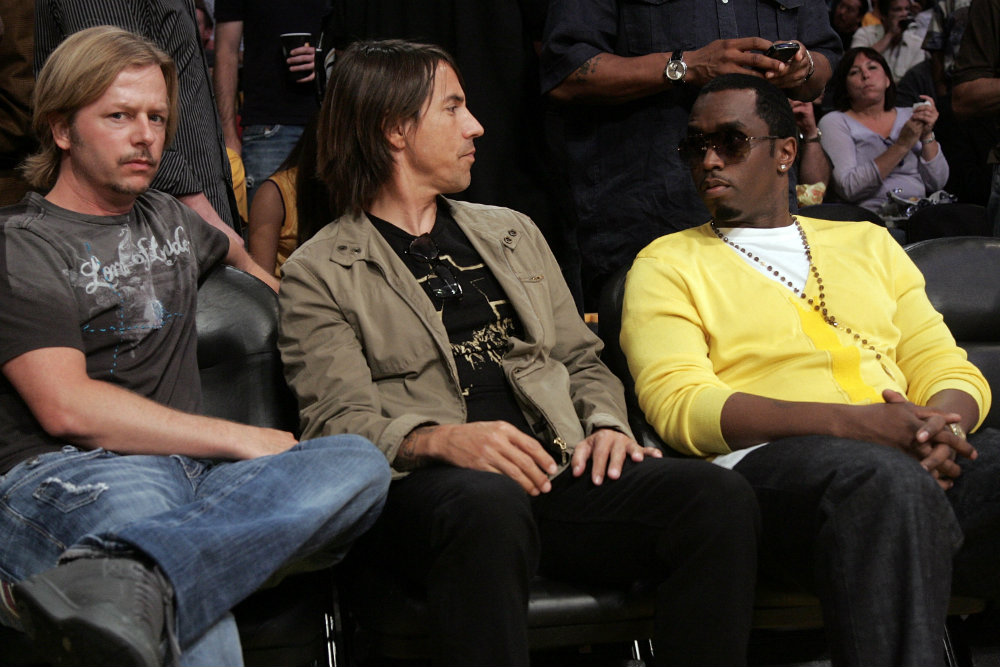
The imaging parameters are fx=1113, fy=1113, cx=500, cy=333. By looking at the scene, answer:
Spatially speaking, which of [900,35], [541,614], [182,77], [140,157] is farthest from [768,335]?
[900,35]

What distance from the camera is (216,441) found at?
2.31 metres

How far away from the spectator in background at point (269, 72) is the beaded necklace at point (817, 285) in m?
1.97

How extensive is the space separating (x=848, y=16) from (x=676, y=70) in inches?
178

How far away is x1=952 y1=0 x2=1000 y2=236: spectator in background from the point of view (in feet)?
12.0

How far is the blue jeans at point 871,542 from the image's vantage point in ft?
6.70

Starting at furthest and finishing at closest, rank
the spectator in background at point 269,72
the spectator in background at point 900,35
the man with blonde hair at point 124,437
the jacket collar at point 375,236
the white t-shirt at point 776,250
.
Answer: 1. the spectator in background at point 900,35
2. the spectator in background at point 269,72
3. the white t-shirt at point 776,250
4. the jacket collar at point 375,236
5. the man with blonde hair at point 124,437

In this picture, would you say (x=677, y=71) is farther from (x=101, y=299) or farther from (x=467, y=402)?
(x=101, y=299)

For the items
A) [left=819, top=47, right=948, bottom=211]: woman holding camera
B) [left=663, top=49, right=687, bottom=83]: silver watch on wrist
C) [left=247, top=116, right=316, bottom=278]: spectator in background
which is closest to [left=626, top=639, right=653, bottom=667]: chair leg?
[left=663, top=49, right=687, bottom=83]: silver watch on wrist

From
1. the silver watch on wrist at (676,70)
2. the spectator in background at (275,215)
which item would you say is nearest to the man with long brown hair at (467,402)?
the silver watch on wrist at (676,70)

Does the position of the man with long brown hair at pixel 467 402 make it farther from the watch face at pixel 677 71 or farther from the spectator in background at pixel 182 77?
the watch face at pixel 677 71

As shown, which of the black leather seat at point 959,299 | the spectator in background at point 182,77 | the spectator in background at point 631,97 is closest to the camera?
the black leather seat at point 959,299

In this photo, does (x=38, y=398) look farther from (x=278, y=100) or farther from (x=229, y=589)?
(x=278, y=100)

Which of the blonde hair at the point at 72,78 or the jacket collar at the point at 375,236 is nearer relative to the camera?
the blonde hair at the point at 72,78

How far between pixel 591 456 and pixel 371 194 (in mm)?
871
